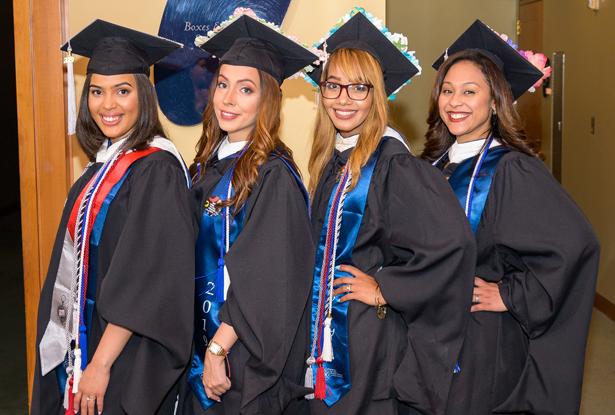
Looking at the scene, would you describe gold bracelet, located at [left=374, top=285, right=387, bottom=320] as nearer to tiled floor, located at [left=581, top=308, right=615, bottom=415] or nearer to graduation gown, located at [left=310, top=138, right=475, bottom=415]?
graduation gown, located at [left=310, top=138, right=475, bottom=415]

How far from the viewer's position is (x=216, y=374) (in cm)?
257

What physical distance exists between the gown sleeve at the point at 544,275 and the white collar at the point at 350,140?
399mm

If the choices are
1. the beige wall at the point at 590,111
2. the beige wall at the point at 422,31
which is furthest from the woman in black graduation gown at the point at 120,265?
the beige wall at the point at 590,111

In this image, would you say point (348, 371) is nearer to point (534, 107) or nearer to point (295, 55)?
point (295, 55)

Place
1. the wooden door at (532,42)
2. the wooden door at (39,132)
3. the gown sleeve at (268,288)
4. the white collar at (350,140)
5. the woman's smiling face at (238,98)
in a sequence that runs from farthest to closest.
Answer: the wooden door at (532,42) < the wooden door at (39,132) < the white collar at (350,140) < the woman's smiling face at (238,98) < the gown sleeve at (268,288)

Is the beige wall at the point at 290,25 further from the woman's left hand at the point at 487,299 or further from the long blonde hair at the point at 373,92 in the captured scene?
the woman's left hand at the point at 487,299

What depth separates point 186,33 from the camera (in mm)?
4164

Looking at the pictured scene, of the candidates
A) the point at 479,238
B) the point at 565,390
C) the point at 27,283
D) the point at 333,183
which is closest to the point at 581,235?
the point at 479,238

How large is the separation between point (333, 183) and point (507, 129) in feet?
2.36

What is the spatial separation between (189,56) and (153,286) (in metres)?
1.96

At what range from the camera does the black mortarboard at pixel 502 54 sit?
3.06 metres

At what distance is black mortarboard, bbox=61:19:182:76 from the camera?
2.79 m

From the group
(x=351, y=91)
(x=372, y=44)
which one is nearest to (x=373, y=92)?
(x=351, y=91)

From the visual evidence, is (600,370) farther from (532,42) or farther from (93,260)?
(532,42)
